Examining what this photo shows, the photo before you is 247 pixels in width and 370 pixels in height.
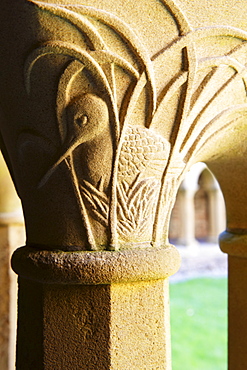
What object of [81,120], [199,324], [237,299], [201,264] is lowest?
[199,324]

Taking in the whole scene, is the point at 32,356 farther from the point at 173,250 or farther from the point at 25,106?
the point at 25,106

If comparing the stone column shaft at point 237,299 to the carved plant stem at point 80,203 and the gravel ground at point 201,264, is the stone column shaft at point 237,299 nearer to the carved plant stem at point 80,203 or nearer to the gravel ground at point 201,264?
the carved plant stem at point 80,203

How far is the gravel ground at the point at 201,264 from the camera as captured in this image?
25.4ft

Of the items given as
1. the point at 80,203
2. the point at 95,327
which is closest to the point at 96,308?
the point at 95,327

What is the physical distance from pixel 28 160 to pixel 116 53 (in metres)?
0.27

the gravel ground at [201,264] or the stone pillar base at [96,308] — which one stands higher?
the stone pillar base at [96,308]

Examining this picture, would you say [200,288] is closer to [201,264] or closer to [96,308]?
[201,264]

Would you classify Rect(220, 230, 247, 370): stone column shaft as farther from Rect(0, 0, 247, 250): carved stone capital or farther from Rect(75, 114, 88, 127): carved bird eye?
Rect(75, 114, 88, 127): carved bird eye

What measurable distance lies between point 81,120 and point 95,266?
28 cm

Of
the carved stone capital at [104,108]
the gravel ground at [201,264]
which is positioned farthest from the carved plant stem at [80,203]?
the gravel ground at [201,264]

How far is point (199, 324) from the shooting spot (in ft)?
18.8

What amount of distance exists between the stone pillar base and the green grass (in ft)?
12.8

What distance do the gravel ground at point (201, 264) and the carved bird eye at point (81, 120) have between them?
6.77 m

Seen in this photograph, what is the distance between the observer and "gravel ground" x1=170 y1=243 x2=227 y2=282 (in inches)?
305
